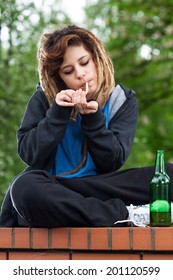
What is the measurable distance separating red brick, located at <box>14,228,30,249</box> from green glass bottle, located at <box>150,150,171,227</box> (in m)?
0.65

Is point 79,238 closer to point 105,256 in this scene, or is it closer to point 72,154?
point 105,256

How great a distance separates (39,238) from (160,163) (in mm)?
735

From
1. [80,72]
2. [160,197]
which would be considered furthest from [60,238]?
[80,72]

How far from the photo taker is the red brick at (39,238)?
4.43 meters

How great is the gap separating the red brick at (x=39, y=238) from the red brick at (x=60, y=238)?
4 centimetres

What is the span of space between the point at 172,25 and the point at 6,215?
849cm

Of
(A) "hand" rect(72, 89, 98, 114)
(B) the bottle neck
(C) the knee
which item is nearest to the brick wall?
(C) the knee

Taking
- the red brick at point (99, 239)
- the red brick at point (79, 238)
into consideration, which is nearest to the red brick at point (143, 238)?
the red brick at point (99, 239)

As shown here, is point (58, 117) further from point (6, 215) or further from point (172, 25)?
point (172, 25)

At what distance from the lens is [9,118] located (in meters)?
11.8

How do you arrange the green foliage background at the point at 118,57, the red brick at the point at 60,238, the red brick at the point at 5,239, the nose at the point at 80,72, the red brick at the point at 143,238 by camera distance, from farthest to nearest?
the green foliage background at the point at 118,57, the nose at the point at 80,72, the red brick at the point at 5,239, the red brick at the point at 60,238, the red brick at the point at 143,238

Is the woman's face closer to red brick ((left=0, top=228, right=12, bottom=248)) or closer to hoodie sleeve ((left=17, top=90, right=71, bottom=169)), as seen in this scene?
hoodie sleeve ((left=17, top=90, right=71, bottom=169))

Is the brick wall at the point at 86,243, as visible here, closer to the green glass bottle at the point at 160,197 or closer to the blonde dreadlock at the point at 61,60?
the green glass bottle at the point at 160,197
